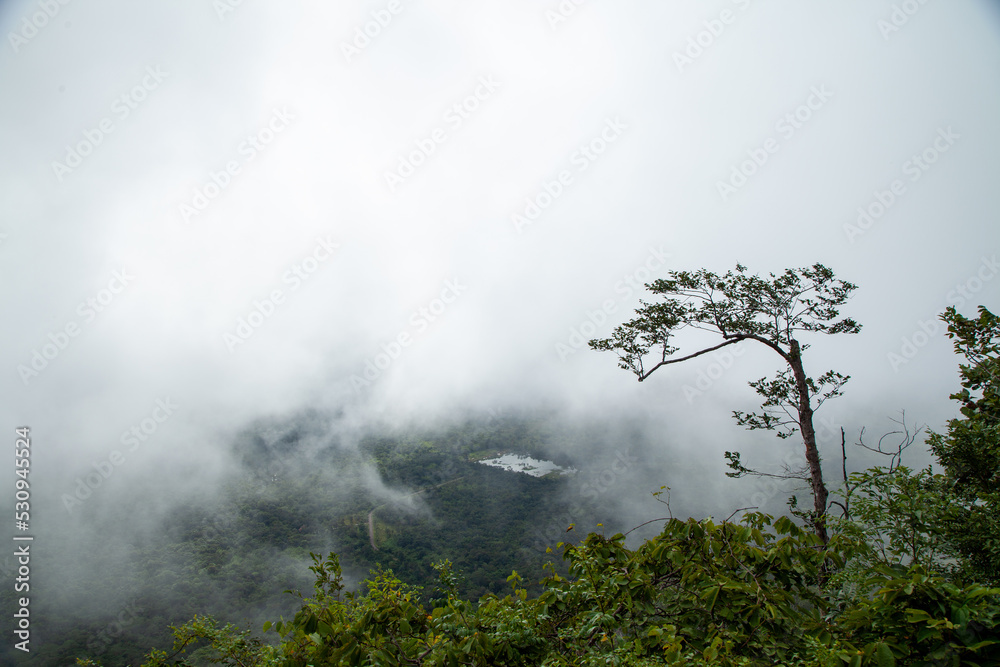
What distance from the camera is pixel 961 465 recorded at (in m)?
8.20

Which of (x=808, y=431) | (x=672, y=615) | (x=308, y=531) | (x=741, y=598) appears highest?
(x=308, y=531)

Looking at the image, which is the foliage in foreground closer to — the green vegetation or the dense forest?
the green vegetation

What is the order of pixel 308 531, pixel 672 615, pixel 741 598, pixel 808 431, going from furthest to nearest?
pixel 308 531
pixel 808 431
pixel 672 615
pixel 741 598

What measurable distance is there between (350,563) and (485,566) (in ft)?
→ 78.8

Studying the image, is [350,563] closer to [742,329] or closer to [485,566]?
[485,566]

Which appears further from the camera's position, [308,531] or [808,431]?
[308,531]

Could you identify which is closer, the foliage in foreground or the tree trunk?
the foliage in foreground

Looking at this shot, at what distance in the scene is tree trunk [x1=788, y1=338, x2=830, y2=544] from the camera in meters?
8.97

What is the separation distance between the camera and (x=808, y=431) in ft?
30.9

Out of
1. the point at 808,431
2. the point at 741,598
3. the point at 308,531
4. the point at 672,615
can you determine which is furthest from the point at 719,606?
the point at 308,531

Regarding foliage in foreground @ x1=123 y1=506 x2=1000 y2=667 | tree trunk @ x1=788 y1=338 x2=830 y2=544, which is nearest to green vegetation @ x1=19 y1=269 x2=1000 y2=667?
foliage in foreground @ x1=123 y1=506 x2=1000 y2=667

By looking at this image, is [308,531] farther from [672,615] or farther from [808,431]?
[672,615]

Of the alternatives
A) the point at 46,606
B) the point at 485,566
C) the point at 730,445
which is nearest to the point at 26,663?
the point at 46,606

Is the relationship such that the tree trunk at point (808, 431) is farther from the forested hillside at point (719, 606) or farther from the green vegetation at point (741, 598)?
the forested hillside at point (719, 606)
